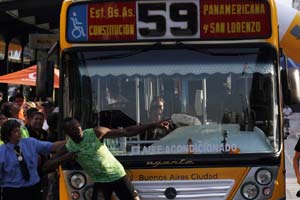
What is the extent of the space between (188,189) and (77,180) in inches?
42.5

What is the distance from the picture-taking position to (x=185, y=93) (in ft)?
20.4

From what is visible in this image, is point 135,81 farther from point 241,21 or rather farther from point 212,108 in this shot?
point 241,21

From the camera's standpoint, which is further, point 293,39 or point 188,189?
point 293,39

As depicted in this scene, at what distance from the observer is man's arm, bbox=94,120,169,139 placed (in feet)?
20.0

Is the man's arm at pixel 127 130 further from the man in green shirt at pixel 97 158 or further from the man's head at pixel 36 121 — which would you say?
the man's head at pixel 36 121

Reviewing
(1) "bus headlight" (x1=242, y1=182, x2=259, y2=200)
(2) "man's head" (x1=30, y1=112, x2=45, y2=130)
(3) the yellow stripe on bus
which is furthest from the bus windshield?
(3) the yellow stripe on bus

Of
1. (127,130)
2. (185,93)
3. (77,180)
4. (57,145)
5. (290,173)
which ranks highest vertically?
(185,93)

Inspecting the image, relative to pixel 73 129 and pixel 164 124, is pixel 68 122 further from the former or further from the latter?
pixel 164 124

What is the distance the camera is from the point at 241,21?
20.4ft

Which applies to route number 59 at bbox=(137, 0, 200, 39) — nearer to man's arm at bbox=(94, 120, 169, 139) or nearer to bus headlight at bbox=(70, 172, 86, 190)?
man's arm at bbox=(94, 120, 169, 139)

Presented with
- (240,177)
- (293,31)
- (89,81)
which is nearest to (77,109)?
(89,81)

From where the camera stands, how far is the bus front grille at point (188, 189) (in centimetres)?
604

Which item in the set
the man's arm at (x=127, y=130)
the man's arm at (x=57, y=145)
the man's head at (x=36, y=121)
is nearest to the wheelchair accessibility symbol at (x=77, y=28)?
the man's arm at (x=127, y=130)

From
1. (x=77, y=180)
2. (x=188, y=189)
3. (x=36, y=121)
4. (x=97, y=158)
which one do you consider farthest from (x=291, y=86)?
(x=36, y=121)
